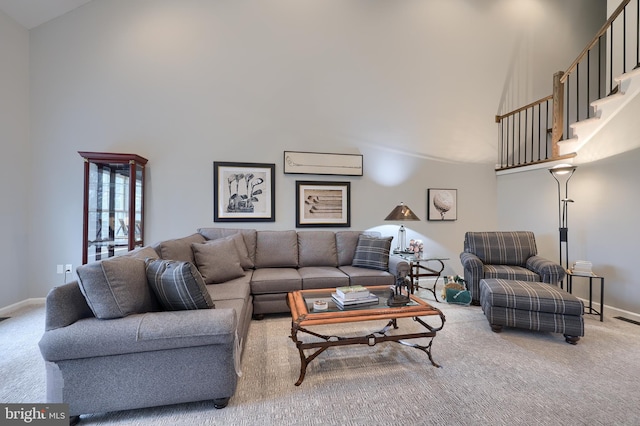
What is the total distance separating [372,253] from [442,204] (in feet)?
6.06

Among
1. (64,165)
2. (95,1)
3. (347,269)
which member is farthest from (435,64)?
(64,165)

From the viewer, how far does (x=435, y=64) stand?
438cm

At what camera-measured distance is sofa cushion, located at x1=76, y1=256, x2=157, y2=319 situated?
1.48m

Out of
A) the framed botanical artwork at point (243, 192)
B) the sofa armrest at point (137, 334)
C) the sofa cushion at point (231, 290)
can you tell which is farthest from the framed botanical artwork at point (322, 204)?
the sofa armrest at point (137, 334)

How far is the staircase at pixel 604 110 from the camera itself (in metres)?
2.91

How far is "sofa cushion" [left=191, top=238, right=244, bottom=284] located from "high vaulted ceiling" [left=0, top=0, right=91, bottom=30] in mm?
3490

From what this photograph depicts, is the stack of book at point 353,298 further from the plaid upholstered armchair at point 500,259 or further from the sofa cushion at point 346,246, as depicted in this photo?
the plaid upholstered armchair at point 500,259

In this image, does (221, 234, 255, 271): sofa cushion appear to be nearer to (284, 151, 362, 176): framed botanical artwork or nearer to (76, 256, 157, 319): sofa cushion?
(284, 151, 362, 176): framed botanical artwork

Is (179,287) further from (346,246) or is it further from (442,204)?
(442,204)

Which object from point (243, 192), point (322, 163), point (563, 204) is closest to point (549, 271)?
point (563, 204)

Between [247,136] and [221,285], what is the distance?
222 centimetres

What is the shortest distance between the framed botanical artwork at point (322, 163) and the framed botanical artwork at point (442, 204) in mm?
1319

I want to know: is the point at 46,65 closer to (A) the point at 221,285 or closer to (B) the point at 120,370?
(A) the point at 221,285

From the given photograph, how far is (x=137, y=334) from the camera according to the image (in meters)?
1.45
